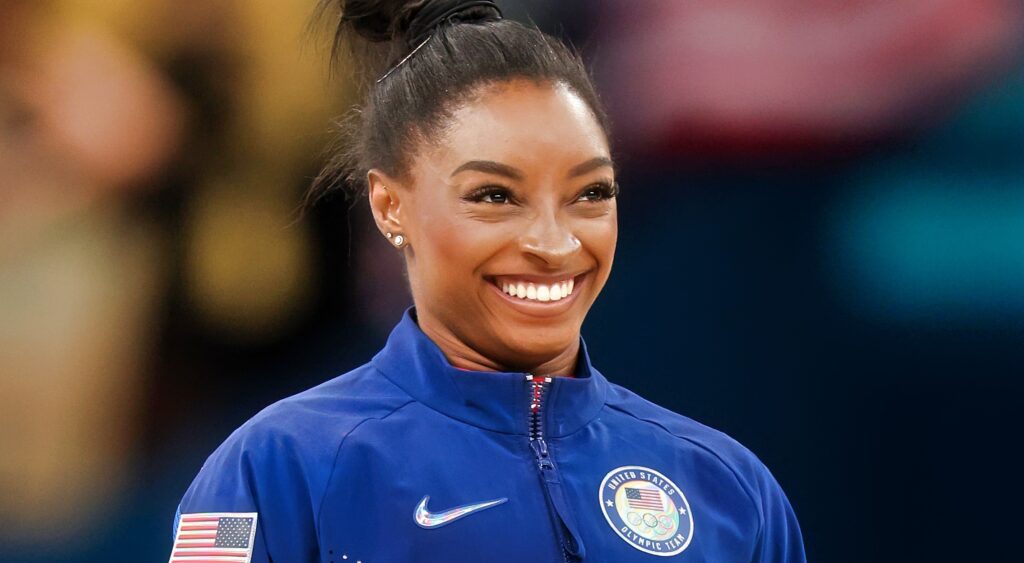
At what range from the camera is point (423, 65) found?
5.96 ft

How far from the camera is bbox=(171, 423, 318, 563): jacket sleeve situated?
153 centimetres

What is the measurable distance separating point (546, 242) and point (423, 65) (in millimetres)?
323

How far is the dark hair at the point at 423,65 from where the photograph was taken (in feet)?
5.78

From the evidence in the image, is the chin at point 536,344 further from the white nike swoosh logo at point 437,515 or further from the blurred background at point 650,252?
the blurred background at point 650,252

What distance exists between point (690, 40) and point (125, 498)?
1621 millimetres

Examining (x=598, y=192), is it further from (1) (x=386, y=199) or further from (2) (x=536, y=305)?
(1) (x=386, y=199)

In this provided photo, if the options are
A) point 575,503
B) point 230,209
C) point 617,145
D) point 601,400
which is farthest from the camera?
point 617,145

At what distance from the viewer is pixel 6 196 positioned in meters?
2.75

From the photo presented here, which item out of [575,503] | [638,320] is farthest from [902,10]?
[575,503]

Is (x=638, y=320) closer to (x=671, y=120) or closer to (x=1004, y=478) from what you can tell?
(x=671, y=120)

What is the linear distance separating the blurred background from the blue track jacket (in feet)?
3.67

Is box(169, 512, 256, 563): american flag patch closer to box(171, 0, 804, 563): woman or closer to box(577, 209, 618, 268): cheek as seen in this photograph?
box(171, 0, 804, 563): woman

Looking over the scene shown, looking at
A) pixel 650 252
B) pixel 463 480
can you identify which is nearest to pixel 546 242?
pixel 463 480

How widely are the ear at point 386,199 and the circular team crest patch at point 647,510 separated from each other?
44cm
